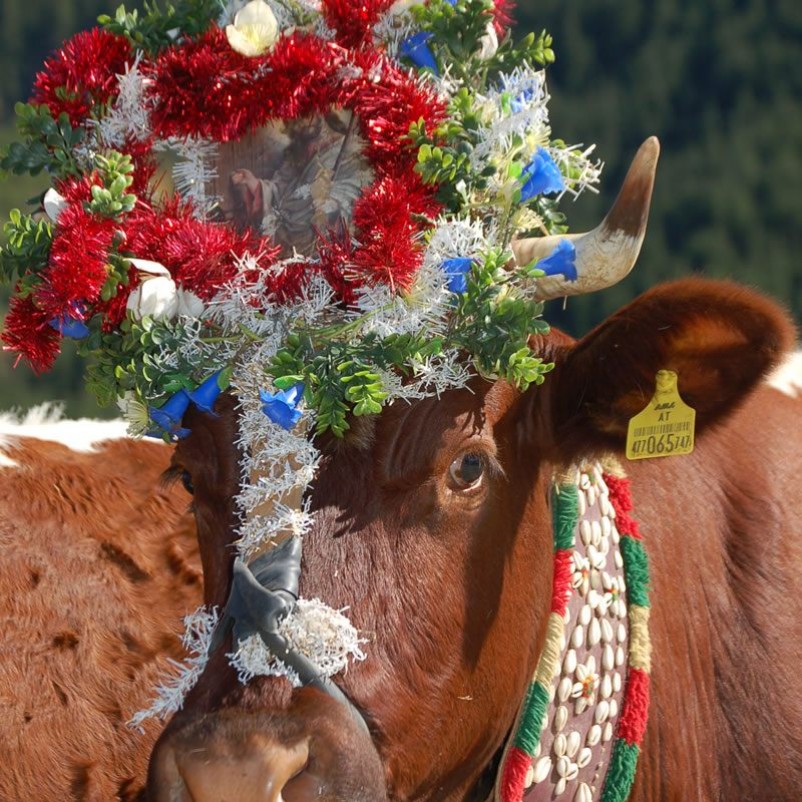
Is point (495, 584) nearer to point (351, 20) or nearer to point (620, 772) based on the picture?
point (620, 772)

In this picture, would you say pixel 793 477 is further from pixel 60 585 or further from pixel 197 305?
pixel 60 585

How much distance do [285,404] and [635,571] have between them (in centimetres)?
103

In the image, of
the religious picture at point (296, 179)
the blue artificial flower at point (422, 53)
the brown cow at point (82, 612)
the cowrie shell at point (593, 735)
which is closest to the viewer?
the religious picture at point (296, 179)

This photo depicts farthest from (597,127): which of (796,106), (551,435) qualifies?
(551,435)

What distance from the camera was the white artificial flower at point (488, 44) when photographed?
279 centimetres

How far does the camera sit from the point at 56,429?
416cm

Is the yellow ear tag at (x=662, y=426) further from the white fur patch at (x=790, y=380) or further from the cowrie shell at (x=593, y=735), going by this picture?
the white fur patch at (x=790, y=380)

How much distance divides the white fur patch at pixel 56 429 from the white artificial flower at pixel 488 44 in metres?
1.91

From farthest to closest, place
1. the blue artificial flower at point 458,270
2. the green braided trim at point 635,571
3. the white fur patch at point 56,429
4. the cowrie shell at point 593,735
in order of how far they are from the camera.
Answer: the white fur patch at point 56,429 < the green braided trim at point 635,571 < the cowrie shell at point 593,735 < the blue artificial flower at point 458,270

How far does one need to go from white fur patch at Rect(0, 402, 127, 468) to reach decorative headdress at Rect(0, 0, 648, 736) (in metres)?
1.17

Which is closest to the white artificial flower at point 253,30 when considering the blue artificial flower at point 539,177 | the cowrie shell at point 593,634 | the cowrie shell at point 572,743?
the blue artificial flower at point 539,177

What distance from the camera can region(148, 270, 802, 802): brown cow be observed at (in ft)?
7.61

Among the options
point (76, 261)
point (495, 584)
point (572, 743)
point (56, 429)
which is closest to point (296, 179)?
point (76, 261)

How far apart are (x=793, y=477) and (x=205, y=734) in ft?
6.23
